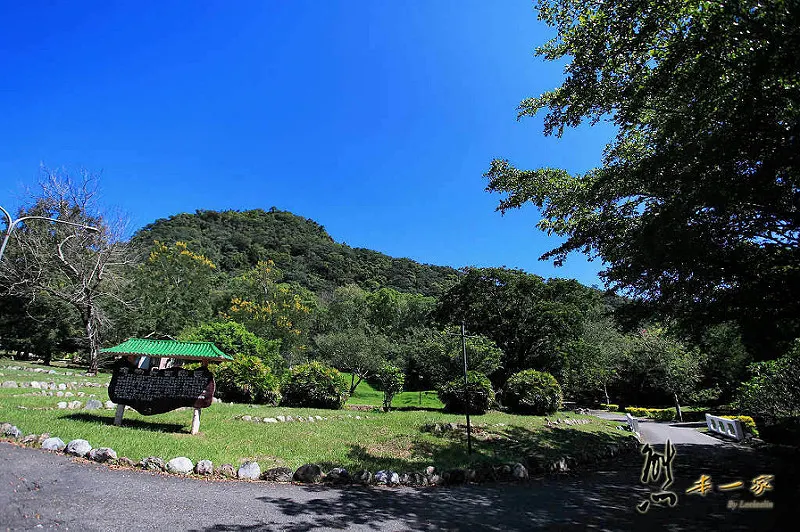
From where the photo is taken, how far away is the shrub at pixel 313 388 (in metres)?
16.1

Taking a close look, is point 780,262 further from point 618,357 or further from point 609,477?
point 618,357

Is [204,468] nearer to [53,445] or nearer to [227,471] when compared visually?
[227,471]

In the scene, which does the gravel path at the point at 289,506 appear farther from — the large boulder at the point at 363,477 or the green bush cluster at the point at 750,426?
the green bush cluster at the point at 750,426

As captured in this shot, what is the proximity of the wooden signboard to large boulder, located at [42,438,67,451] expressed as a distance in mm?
2549

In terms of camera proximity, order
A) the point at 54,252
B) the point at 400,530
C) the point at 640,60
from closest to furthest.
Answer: the point at 400,530 → the point at 640,60 → the point at 54,252

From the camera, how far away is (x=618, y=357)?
3400 cm

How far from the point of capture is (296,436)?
9828 mm

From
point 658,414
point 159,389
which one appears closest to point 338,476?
point 159,389

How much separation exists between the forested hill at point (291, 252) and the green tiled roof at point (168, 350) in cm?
4791

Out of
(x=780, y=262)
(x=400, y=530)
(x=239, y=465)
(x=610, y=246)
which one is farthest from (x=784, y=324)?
(x=239, y=465)

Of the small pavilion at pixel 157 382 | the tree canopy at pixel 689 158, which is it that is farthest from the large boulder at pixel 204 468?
the tree canopy at pixel 689 158

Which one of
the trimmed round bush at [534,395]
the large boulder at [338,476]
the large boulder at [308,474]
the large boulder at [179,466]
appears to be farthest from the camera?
the trimmed round bush at [534,395]

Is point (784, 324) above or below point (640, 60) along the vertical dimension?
below

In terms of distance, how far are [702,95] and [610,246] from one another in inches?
207
